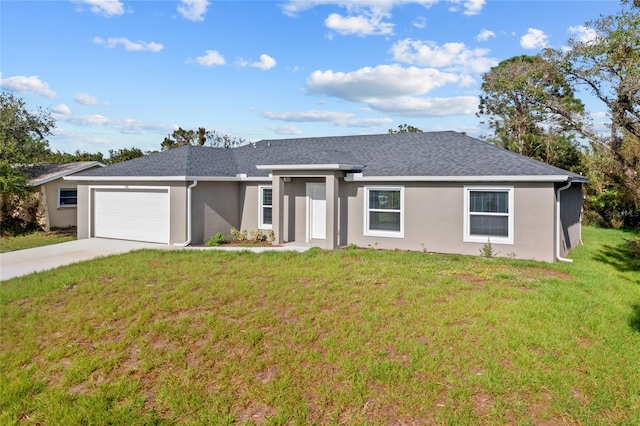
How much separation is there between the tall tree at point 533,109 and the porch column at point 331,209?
10.6m

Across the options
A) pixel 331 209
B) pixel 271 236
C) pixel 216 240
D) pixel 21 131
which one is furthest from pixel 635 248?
pixel 21 131

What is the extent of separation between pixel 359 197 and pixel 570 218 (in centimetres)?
836

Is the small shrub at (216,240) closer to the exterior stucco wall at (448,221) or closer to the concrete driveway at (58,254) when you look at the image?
the concrete driveway at (58,254)

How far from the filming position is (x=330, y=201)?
13.7 meters

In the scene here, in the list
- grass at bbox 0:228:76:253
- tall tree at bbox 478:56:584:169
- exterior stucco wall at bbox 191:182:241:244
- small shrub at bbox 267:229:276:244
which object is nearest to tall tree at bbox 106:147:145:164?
grass at bbox 0:228:76:253

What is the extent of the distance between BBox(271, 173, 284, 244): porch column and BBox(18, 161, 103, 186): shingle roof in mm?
12490

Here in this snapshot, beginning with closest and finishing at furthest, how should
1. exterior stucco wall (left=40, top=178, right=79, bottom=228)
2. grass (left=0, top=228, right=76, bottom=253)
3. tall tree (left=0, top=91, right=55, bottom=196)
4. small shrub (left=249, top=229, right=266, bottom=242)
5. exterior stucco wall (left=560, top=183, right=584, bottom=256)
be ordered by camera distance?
exterior stucco wall (left=560, top=183, right=584, bottom=256), grass (left=0, top=228, right=76, bottom=253), small shrub (left=249, top=229, right=266, bottom=242), tall tree (left=0, top=91, right=55, bottom=196), exterior stucco wall (left=40, top=178, right=79, bottom=228)

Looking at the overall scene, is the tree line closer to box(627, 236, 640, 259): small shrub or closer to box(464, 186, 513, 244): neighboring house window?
box(627, 236, 640, 259): small shrub

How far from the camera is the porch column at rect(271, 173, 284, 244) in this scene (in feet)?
48.2

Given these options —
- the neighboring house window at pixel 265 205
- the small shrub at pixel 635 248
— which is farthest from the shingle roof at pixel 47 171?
the small shrub at pixel 635 248

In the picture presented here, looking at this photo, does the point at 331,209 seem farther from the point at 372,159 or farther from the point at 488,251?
the point at 488,251

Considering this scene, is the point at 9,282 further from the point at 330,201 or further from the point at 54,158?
the point at 54,158

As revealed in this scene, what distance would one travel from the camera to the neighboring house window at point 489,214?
12.2 m

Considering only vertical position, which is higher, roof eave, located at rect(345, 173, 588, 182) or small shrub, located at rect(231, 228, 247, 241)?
roof eave, located at rect(345, 173, 588, 182)
